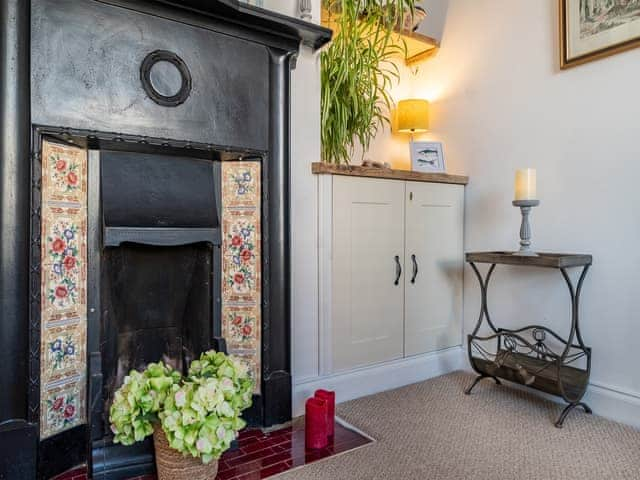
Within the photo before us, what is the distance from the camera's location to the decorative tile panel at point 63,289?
5.30ft

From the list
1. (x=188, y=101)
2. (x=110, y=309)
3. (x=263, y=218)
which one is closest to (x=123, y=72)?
(x=188, y=101)

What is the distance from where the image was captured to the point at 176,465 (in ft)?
4.97

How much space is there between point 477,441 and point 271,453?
90 centimetres

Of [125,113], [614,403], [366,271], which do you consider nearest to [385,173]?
[366,271]

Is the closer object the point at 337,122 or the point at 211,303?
the point at 211,303

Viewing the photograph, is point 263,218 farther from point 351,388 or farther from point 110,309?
point 351,388

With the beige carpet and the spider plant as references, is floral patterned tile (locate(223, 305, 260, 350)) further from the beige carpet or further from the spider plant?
the spider plant

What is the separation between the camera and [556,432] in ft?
6.68

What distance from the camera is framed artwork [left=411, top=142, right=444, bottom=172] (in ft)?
9.57

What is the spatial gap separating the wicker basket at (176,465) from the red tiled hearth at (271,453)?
0.59 ft

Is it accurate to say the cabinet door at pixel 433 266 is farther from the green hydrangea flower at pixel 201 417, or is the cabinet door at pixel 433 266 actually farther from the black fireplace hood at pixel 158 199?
the green hydrangea flower at pixel 201 417

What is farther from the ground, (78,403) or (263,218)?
(263,218)

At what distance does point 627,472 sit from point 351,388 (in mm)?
1242

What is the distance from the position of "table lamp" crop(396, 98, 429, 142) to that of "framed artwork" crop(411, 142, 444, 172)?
0.18 metres
